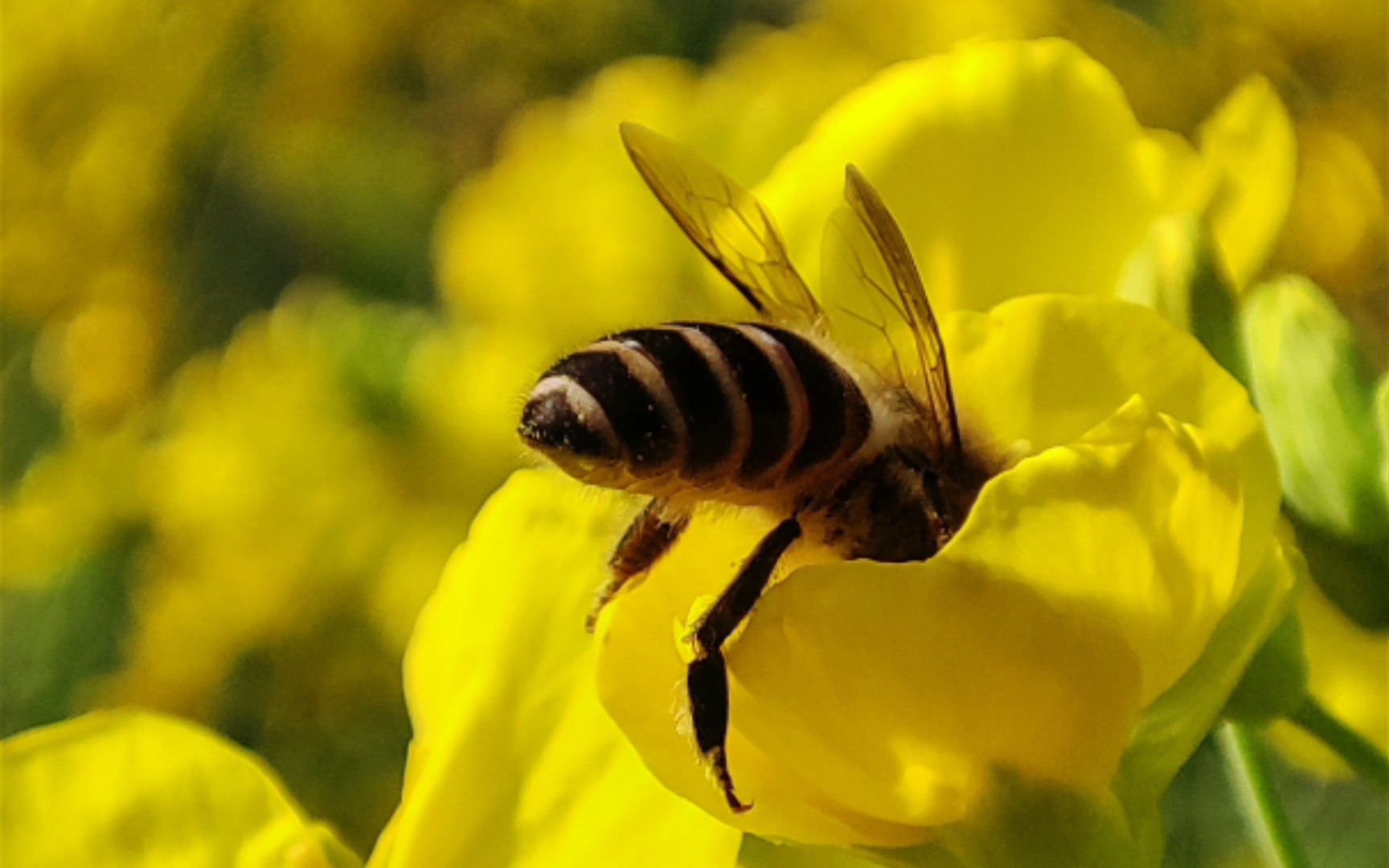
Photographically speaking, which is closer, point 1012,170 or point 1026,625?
point 1026,625

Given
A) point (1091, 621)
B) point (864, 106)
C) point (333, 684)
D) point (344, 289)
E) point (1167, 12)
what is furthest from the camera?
point (344, 289)

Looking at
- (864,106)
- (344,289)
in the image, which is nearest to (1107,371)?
(864,106)

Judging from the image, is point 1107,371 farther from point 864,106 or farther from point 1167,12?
point 1167,12

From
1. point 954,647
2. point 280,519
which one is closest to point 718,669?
point 954,647

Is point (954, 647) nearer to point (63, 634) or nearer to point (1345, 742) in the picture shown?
point (1345, 742)

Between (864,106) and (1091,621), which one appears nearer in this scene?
(1091,621)

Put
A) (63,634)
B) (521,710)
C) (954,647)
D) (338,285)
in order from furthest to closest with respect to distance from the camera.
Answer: (338,285)
(63,634)
(521,710)
(954,647)
